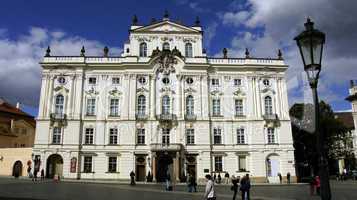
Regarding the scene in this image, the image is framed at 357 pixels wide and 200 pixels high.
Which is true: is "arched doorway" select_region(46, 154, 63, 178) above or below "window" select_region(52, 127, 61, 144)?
below

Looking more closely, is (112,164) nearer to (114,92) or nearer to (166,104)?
(114,92)

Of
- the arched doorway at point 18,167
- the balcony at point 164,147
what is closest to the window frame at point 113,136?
the balcony at point 164,147

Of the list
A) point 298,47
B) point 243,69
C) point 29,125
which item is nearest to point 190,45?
point 243,69

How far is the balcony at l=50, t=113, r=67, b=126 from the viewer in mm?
46812

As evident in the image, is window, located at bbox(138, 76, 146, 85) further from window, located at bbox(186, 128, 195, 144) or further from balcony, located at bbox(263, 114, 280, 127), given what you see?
balcony, located at bbox(263, 114, 280, 127)

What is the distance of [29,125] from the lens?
68312 mm

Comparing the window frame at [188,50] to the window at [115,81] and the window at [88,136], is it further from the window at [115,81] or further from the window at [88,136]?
the window at [88,136]

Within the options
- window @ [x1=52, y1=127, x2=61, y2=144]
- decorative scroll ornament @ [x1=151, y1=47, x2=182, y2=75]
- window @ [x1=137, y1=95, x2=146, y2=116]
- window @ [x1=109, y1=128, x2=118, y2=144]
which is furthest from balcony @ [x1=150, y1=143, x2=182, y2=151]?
window @ [x1=52, y1=127, x2=61, y2=144]

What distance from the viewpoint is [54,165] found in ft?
Result: 153

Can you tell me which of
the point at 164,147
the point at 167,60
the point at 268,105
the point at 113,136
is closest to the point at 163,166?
the point at 164,147

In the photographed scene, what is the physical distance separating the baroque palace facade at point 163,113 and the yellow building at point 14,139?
570 cm

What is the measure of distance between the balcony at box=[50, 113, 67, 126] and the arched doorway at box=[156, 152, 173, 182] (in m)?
14.0

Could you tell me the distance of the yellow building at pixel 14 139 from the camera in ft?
163

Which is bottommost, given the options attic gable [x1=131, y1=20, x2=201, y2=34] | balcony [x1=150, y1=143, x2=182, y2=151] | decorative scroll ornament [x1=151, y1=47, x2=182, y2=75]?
balcony [x1=150, y1=143, x2=182, y2=151]
